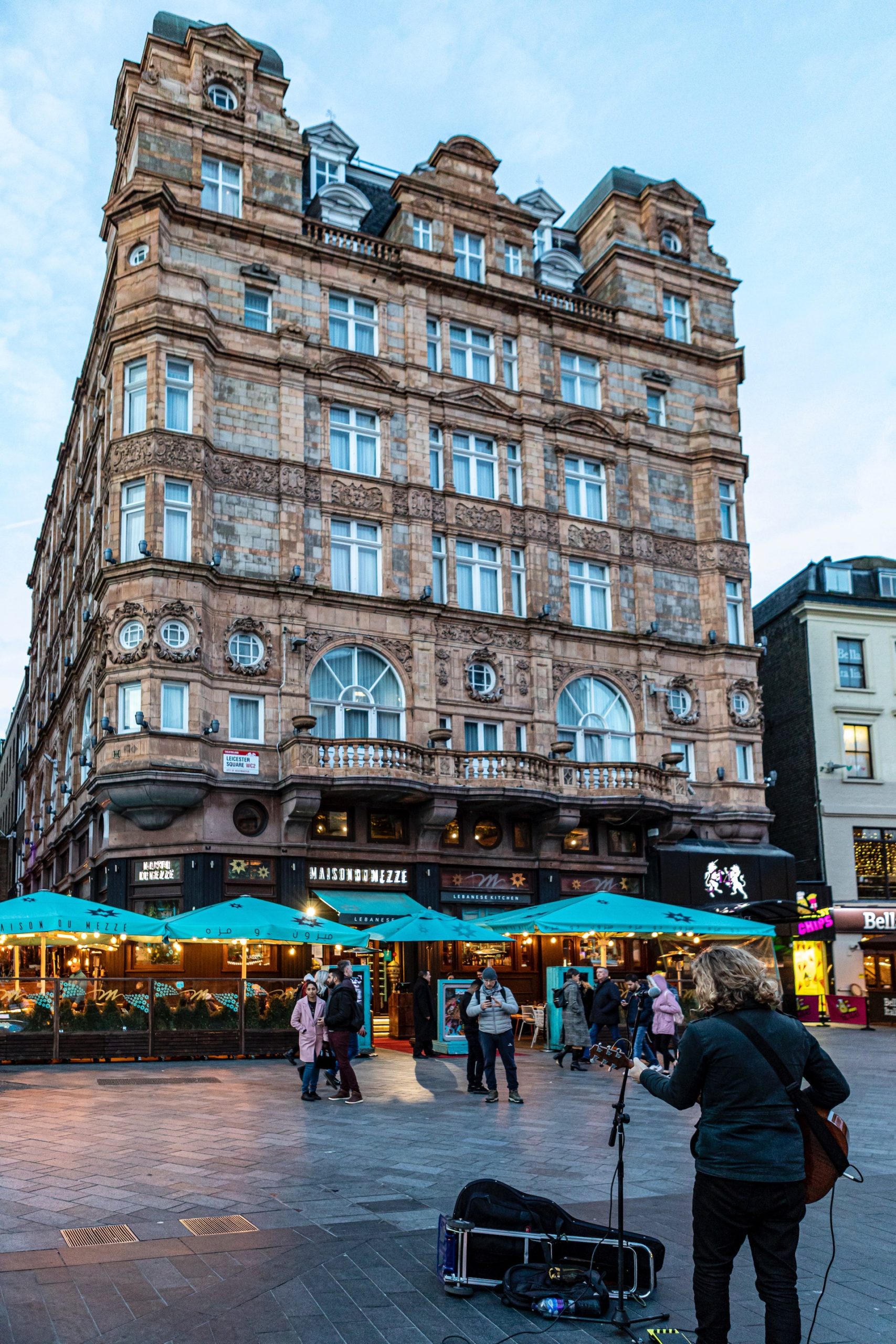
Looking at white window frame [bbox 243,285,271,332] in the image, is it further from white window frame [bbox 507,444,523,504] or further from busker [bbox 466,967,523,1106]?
busker [bbox 466,967,523,1106]

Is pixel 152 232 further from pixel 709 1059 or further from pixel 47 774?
pixel 709 1059

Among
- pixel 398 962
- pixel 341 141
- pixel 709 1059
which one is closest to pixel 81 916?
pixel 398 962

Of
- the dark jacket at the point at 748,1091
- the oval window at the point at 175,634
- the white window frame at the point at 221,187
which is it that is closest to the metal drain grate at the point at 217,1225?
the dark jacket at the point at 748,1091

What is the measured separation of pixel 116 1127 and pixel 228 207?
27081mm

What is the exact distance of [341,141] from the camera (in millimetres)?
38250

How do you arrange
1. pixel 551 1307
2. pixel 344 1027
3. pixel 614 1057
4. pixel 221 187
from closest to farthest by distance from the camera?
pixel 614 1057
pixel 551 1307
pixel 344 1027
pixel 221 187

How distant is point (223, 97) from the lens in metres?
34.1

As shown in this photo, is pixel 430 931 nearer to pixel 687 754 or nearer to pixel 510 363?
pixel 687 754

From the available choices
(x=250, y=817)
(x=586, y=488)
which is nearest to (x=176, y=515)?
(x=250, y=817)

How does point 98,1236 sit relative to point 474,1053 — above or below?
above

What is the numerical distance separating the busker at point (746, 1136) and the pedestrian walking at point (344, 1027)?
37.0 ft

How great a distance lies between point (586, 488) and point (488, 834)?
11523 millimetres

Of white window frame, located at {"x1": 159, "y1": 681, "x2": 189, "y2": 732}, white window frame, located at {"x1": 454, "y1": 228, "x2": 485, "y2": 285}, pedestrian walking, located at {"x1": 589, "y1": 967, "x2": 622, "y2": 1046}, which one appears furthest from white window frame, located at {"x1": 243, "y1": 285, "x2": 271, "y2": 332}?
pedestrian walking, located at {"x1": 589, "y1": 967, "x2": 622, "y2": 1046}

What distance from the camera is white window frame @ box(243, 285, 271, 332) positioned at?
108 ft
